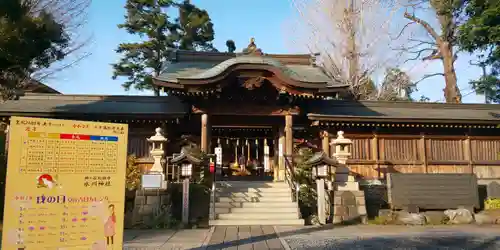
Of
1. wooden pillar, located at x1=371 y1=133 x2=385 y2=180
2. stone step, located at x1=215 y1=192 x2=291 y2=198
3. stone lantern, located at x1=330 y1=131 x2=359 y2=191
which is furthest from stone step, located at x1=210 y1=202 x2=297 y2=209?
wooden pillar, located at x1=371 y1=133 x2=385 y2=180

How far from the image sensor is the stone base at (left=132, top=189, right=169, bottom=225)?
11.1 metres

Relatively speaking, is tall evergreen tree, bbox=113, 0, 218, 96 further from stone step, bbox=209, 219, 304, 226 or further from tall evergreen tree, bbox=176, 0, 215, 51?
stone step, bbox=209, 219, 304, 226

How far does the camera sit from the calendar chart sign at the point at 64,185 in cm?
473

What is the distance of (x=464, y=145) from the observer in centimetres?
1600

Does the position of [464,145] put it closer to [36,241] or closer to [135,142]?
[135,142]

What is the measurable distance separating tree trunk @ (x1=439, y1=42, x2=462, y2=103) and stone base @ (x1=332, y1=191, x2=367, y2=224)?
16.0 m

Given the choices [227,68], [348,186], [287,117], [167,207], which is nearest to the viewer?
[167,207]

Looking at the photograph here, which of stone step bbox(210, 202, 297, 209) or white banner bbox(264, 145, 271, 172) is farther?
white banner bbox(264, 145, 271, 172)

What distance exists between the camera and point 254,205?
12203mm

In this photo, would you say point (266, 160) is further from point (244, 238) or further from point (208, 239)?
point (208, 239)

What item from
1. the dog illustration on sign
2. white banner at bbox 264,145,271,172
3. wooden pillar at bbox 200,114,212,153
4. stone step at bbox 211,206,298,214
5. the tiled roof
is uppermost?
the tiled roof

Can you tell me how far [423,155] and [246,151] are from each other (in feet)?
28.7

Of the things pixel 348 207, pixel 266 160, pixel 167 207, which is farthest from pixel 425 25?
pixel 167 207

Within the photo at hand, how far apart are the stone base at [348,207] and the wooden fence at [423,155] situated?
11.7 feet
